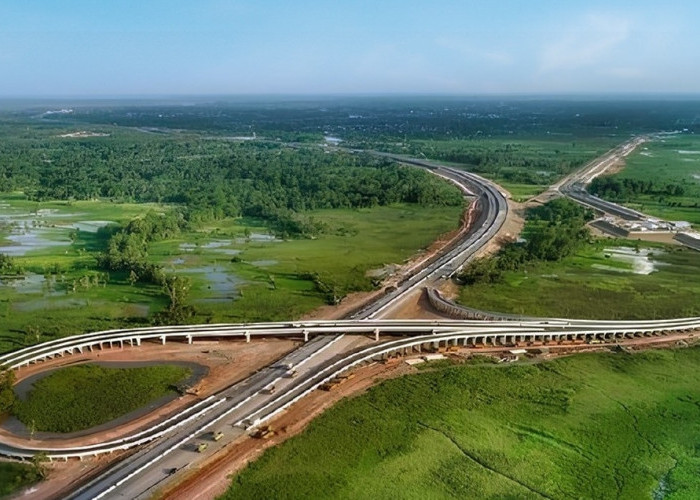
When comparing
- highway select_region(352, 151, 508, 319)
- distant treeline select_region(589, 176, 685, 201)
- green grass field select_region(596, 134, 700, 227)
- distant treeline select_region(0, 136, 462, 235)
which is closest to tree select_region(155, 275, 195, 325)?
highway select_region(352, 151, 508, 319)

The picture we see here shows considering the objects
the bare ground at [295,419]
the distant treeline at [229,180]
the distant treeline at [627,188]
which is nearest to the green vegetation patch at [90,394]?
the bare ground at [295,419]

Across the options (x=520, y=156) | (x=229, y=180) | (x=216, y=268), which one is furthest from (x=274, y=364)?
(x=520, y=156)

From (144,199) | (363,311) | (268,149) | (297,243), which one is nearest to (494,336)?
(363,311)

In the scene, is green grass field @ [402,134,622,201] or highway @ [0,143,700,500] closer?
highway @ [0,143,700,500]

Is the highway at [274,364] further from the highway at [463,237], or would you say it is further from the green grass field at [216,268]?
the green grass field at [216,268]

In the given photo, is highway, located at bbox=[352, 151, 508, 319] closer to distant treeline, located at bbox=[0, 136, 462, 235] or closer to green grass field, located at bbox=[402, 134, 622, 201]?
green grass field, located at bbox=[402, 134, 622, 201]
